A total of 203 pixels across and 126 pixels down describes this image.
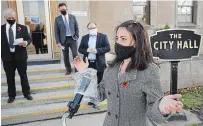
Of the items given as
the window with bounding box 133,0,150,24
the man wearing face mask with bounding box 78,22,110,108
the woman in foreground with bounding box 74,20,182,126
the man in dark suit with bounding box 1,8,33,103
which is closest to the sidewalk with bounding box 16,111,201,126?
the man wearing face mask with bounding box 78,22,110,108

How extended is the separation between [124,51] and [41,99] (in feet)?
11.8

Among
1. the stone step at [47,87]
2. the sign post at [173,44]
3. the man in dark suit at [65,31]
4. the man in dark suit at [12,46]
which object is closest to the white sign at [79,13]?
the man in dark suit at [65,31]

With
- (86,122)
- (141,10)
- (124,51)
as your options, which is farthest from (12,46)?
(141,10)

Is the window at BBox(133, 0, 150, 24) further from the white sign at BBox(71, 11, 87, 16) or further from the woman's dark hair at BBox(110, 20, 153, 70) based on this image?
the woman's dark hair at BBox(110, 20, 153, 70)

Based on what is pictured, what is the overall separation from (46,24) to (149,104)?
19.1ft

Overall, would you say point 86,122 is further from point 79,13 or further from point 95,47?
point 79,13

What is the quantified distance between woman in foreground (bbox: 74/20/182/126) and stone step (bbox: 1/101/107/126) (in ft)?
10.1

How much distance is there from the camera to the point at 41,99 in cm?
488

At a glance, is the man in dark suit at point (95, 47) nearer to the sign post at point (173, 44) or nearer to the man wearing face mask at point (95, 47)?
the man wearing face mask at point (95, 47)

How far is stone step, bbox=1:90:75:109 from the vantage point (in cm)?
470

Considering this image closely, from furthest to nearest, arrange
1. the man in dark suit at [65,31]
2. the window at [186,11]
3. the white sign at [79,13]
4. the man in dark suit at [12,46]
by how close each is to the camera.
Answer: the window at [186,11], the white sign at [79,13], the man in dark suit at [65,31], the man in dark suit at [12,46]

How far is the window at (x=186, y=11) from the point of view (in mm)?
8664

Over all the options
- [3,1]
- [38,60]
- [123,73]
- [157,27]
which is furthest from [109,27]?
[123,73]

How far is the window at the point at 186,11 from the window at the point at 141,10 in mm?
1428
